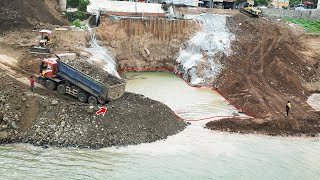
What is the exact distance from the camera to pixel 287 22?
43.8 meters

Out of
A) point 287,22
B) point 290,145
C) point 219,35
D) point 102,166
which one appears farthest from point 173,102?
point 287,22

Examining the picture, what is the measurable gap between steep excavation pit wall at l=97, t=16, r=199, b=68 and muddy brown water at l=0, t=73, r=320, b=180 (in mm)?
14592

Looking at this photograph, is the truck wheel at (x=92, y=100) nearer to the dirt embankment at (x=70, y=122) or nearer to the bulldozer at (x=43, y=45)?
the dirt embankment at (x=70, y=122)

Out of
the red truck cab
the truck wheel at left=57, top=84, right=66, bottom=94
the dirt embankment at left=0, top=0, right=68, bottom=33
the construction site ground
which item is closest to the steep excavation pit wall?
the construction site ground

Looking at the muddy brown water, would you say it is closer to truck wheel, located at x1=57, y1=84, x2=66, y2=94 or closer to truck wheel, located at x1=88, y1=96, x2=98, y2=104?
truck wheel, located at x1=88, y1=96, x2=98, y2=104

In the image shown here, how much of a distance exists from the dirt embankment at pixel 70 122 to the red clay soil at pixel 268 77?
4.44m

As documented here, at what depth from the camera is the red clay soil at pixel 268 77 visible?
22.8 meters

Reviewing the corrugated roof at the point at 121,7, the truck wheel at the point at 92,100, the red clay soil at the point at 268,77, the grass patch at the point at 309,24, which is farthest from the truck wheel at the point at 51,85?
the grass patch at the point at 309,24

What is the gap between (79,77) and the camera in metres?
21.1

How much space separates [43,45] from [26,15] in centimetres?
634

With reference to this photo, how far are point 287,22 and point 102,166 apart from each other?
107 ft

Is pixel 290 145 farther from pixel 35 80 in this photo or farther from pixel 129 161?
pixel 35 80

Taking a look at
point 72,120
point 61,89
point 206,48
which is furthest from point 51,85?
point 206,48

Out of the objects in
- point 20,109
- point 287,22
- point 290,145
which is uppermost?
point 287,22
